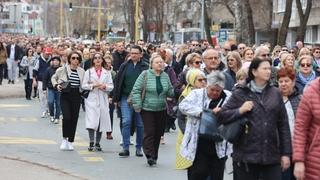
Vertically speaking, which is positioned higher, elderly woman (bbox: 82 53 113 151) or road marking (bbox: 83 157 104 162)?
elderly woman (bbox: 82 53 113 151)

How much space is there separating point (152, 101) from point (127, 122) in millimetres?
1229

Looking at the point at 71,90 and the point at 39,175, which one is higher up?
the point at 71,90

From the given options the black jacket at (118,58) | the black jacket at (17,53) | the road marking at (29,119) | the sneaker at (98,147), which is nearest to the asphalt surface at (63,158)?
the sneaker at (98,147)

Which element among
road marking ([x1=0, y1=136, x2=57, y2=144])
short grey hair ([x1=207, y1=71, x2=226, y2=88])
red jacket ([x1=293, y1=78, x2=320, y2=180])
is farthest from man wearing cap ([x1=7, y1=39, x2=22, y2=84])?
red jacket ([x1=293, y1=78, x2=320, y2=180])

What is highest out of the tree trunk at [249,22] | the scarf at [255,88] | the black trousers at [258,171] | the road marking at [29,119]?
the tree trunk at [249,22]

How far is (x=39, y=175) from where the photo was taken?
10125 millimetres

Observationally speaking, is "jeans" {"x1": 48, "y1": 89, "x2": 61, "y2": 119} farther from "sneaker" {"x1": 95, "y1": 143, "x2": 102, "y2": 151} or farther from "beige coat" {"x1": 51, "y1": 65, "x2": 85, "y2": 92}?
"sneaker" {"x1": 95, "y1": 143, "x2": 102, "y2": 151}

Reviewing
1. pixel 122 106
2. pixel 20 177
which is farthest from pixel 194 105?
pixel 122 106

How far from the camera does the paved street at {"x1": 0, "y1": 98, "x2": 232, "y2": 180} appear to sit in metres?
10.8

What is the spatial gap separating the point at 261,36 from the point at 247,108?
63.4 m

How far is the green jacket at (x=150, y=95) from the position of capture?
11.4 meters

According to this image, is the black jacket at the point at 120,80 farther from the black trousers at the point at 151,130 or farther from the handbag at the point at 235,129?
the handbag at the point at 235,129

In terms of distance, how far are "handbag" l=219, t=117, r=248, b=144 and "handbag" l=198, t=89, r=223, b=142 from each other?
630 millimetres

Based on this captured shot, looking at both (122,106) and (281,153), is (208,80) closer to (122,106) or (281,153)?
(281,153)
